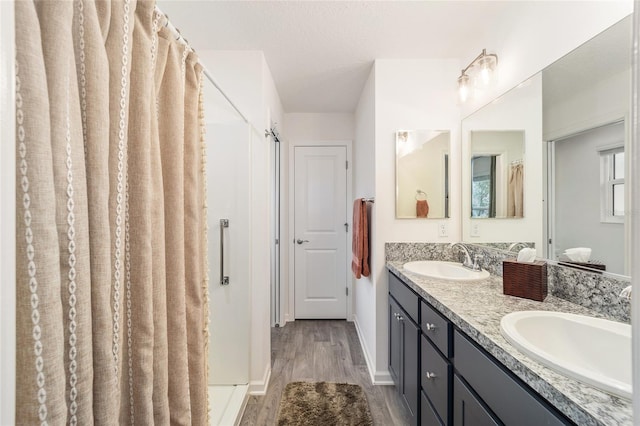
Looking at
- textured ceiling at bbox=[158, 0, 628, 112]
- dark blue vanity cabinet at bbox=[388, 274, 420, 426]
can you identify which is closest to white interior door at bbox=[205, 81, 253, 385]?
textured ceiling at bbox=[158, 0, 628, 112]

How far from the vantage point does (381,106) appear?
205 centimetres

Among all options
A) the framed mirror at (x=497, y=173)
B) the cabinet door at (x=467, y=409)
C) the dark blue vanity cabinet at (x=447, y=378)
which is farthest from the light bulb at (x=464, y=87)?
the cabinet door at (x=467, y=409)

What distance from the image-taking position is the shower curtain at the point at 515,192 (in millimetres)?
1508

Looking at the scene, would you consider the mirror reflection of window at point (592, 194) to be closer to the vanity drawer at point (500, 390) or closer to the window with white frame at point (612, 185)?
the window with white frame at point (612, 185)

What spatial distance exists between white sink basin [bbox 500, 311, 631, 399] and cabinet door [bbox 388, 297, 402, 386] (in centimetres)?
83

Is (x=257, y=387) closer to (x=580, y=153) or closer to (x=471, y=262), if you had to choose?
(x=471, y=262)

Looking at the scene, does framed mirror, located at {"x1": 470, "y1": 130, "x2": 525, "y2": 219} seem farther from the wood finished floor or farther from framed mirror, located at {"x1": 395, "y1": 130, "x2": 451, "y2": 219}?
the wood finished floor

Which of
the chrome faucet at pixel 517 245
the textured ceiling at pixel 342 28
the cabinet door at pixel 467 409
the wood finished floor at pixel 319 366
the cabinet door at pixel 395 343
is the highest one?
the textured ceiling at pixel 342 28

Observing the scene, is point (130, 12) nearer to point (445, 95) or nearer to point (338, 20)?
point (338, 20)

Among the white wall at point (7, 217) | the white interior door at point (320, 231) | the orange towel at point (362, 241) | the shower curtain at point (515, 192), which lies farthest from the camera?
the white interior door at point (320, 231)

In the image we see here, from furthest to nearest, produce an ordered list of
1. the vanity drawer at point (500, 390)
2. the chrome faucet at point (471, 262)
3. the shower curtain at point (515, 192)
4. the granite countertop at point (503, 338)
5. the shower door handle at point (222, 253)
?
the shower door handle at point (222, 253), the chrome faucet at point (471, 262), the shower curtain at point (515, 192), the vanity drawer at point (500, 390), the granite countertop at point (503, 338)

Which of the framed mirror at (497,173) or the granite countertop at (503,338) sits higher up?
the framed mirror at (497,173)

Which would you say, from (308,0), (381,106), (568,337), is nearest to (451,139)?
(381,106)

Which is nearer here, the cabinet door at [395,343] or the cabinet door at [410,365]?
the cabinet door at [410,365]
